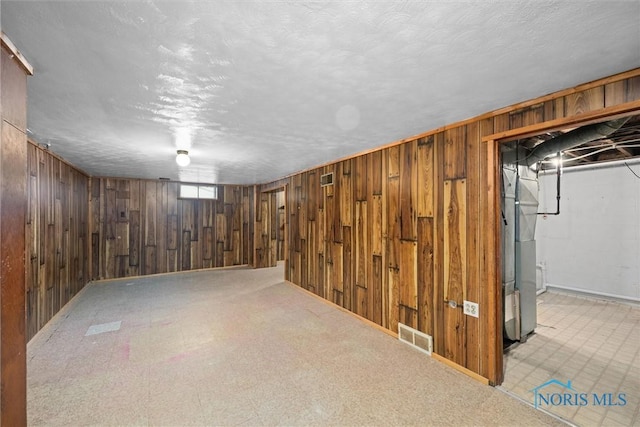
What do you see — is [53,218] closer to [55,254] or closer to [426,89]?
[55,254]

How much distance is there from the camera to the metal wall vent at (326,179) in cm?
419

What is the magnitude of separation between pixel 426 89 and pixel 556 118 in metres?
0.94

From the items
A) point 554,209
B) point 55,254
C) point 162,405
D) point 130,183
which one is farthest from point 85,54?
point 554,209

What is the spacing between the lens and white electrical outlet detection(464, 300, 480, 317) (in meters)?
2.28

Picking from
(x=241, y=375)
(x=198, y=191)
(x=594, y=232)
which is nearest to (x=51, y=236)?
(x=241, y=375)

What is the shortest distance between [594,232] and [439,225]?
4.11 m

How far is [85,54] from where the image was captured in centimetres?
135

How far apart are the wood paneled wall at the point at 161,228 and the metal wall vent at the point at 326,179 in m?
3.62

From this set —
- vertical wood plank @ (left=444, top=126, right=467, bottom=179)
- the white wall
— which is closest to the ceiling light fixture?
vertical wood plank @ (left=444, top=126, right=467, bottom=179)

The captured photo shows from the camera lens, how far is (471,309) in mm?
2322

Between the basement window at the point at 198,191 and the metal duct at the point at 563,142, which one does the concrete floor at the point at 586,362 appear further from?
the basement window at the point at 198,191

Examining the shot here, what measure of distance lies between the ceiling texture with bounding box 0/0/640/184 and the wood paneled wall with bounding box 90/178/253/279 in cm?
386

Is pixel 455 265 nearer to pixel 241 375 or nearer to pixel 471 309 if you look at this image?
pixel 471 309

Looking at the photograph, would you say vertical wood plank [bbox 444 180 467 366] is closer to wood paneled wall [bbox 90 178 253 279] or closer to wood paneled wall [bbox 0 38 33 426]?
wood paneled wall [bbox 0 38 33 426]
